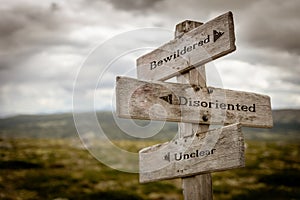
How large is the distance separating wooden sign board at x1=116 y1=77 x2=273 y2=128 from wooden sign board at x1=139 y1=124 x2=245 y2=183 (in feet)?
1.06

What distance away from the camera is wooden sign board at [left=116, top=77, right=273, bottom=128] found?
452 centimetres

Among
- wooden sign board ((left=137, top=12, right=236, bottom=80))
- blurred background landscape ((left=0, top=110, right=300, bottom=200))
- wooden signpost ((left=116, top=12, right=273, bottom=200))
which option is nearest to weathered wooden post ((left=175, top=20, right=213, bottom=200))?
wooden signpost ((left=116, top=12, right=273, bottom=200))

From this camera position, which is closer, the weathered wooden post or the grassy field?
the weathered wooden post

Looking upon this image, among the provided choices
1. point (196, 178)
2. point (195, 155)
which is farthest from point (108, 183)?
point (195, 155)

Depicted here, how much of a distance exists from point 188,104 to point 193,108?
8 centimetres

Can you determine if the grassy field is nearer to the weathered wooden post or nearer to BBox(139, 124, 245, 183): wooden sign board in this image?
BBox(139, 124, 245, 183): wooden sign board

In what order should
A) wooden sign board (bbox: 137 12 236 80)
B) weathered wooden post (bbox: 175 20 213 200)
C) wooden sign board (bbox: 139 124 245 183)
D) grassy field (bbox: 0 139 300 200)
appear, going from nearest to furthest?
wooden sign board (bbox: 139 124 245 183) → wooden sign board (bbox: 137 12 236 80) → weathered wooden post (bbox: 175 20 213 200) → grassy field (bbox: 0 139 300 200)

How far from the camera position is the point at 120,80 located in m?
4.51

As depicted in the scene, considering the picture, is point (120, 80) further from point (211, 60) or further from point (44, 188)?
point (44, 188)

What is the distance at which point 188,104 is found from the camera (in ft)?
15.9

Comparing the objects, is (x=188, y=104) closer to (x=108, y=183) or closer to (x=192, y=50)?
(x=192, y=50)

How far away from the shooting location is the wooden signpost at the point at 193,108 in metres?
4.54

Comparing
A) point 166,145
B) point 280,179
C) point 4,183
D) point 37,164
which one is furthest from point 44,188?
point 166,145

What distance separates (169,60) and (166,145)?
3.99 feet
